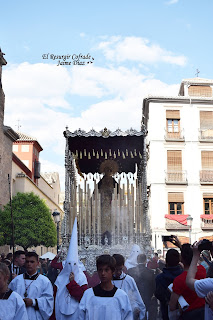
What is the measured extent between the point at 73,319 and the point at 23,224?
23.5 m

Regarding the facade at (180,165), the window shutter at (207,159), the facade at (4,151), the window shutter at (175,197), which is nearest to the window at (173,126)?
the facade at (180,165)

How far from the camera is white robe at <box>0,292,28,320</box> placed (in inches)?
144

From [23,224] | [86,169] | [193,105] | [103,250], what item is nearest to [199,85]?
[193,105]

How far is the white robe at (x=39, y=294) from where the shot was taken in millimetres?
4668

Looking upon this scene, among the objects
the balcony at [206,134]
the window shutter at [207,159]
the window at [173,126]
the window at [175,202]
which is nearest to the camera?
the window at [175,202]

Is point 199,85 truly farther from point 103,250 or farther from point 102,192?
point 103,250

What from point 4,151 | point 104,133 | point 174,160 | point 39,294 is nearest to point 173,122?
point 174,160

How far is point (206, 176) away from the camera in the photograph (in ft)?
101

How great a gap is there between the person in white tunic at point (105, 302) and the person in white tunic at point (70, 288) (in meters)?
1.48

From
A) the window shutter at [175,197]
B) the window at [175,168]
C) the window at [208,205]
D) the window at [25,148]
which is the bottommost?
the window at [208,205]

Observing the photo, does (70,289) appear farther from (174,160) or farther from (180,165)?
(180,165)

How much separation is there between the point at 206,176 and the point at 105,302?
28283 millimetres

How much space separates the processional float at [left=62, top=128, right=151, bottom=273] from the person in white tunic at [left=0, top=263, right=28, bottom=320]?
6.54 meters

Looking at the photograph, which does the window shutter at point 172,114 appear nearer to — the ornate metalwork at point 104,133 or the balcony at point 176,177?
the balcony at point 176,177
